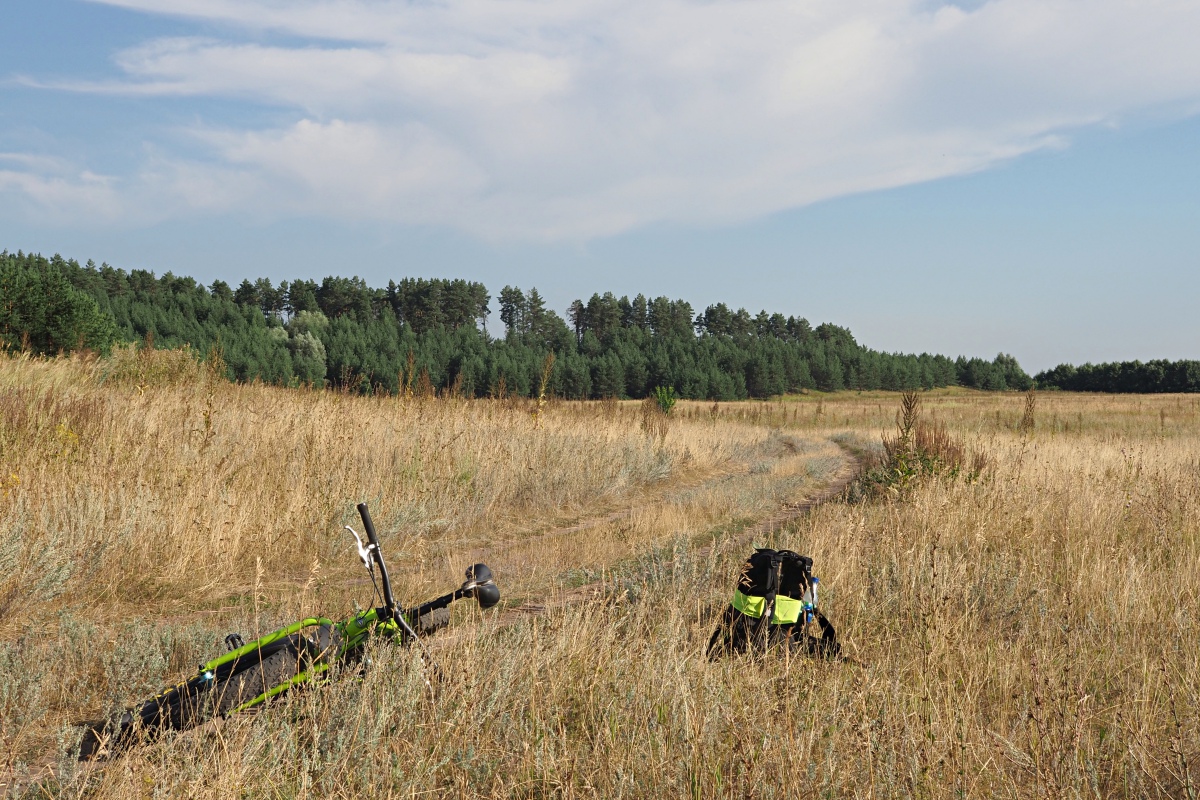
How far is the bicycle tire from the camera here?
3.11 meters

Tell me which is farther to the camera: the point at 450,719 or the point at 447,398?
the point at 447,398

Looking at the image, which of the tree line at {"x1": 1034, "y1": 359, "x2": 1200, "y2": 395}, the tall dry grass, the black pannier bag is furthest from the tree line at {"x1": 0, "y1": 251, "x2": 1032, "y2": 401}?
the black pannier bag

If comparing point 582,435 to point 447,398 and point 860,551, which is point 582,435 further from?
point 860,551

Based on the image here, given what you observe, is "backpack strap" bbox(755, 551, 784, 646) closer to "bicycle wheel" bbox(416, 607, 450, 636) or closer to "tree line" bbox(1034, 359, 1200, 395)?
"bicycle wheel" bbox(416, 607, 450, 636)

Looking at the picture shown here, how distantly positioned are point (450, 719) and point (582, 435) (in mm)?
11071

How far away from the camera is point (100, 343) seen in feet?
89.9

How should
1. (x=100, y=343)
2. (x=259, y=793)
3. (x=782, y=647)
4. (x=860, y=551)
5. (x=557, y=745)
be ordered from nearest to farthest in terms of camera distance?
(x=259, y=793)
(x=557, y=745)
(x=782, y=647)
(x=860, y=551)
(x=100, y=343)

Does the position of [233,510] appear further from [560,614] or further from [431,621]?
[431,621]

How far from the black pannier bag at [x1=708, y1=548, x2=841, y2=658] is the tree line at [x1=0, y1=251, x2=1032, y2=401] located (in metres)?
56.2

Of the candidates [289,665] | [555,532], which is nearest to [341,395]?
[555,532]

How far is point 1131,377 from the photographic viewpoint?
90.1 m

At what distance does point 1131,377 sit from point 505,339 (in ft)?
250

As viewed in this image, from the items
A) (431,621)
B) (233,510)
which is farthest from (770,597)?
(233,510)

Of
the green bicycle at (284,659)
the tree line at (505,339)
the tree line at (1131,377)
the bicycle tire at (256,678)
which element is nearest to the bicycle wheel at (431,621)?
the green bicycle at (284,659)
